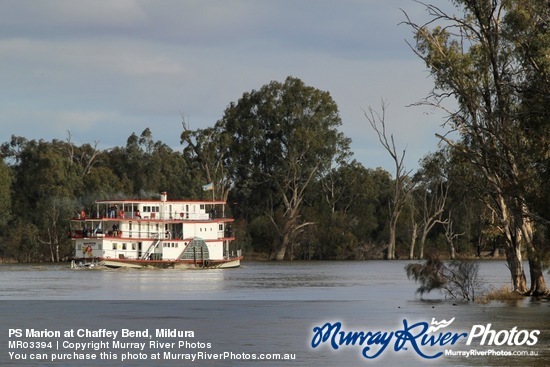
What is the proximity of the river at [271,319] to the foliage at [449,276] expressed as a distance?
1.96 ft

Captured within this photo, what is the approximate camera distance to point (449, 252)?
9388 centimetres

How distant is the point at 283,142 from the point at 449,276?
62.7m

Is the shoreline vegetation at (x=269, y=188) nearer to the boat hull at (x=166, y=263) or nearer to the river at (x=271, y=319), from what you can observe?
the boat hull at (x=166, y=263)

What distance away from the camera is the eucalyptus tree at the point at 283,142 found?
322 feet

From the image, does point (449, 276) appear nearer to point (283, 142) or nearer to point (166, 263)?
point (166, 263)

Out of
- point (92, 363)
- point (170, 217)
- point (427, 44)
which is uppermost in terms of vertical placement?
point (427, 44)

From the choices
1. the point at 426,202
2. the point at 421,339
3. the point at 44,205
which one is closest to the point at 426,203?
the point at 426,202

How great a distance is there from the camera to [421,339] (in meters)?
26.9

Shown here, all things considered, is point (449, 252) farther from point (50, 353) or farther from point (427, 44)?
point (50, 353)

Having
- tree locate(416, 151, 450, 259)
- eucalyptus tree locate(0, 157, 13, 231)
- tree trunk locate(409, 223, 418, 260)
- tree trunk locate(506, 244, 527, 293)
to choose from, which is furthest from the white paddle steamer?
tree trunk locate(506, 244, 527, 293)

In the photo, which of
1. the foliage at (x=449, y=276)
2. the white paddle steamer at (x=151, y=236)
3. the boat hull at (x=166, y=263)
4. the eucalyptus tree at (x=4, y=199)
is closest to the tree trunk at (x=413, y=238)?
the boat hull at (x=166, y=263)

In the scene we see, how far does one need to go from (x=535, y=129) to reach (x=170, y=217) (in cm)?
4210

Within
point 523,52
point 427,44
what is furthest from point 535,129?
point 427,44

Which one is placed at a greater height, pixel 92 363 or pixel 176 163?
pixel 176 163
